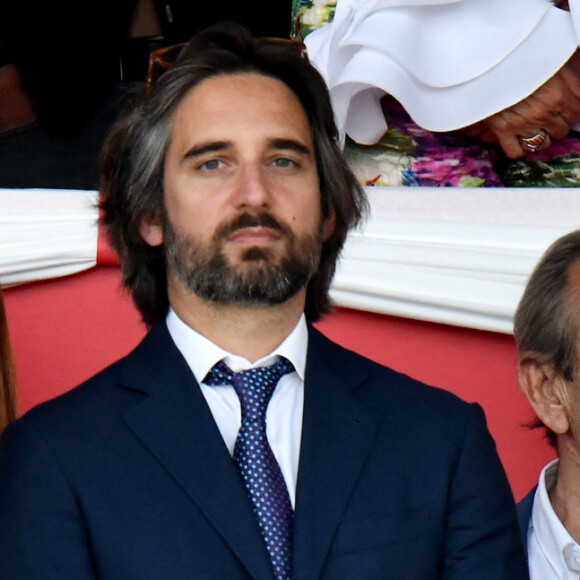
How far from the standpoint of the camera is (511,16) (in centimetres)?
225

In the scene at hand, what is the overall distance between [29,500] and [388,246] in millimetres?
983

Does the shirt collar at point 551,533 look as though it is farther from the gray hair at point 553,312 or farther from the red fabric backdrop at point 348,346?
the red fabric backdrop at point 348,346

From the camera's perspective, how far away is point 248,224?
1.65 meters

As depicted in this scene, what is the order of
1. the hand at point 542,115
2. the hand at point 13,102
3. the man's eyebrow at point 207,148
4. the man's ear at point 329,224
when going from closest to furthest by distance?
the man's eyebrow at point 207,148 → the man's ear at point 329,224 → the hand at point 542,115 → the hand at point 13,102

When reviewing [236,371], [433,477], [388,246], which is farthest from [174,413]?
[388,246]

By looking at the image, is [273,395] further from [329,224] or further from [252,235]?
[329,224]

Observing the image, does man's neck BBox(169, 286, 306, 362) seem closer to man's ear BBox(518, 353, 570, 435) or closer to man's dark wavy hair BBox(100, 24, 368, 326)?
man's dark wavy hair BBox(100, 24, 368, 326)

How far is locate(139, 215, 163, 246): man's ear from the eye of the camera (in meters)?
1.83

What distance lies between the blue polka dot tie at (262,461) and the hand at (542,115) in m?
0.78

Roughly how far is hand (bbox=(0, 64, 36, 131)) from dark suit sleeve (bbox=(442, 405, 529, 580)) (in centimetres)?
121

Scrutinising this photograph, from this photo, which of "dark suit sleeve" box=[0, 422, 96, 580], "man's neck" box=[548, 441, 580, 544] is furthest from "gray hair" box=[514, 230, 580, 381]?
"dark suit sleeve" box=[0, 422, 96, 580]

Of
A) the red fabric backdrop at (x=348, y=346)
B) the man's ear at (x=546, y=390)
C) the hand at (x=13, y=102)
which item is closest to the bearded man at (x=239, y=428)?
the man's ear at (x=546, y=390)

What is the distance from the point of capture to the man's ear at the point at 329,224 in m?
1.89

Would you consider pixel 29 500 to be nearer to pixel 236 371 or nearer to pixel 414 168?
pixel 236 371
